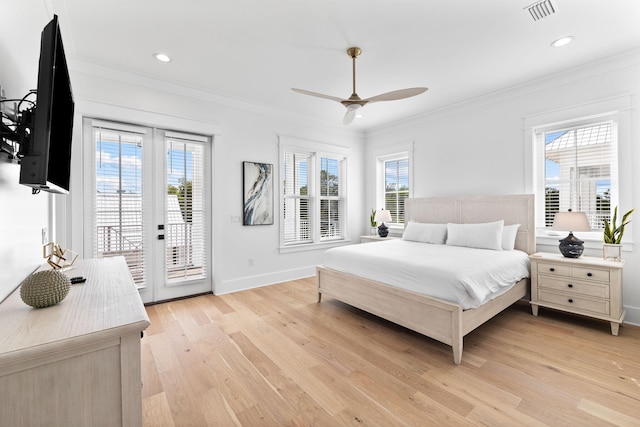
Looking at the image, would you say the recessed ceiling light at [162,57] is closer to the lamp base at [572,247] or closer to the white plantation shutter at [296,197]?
the white plantation shutter at [296,197]

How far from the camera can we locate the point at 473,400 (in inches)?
71.7

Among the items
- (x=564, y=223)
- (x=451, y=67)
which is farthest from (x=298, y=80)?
(x=564, y=223)

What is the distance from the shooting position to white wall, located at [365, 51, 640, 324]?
2951 mm

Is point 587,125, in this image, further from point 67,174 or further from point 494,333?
point 67,174

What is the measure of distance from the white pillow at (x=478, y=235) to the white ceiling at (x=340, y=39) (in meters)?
1.83

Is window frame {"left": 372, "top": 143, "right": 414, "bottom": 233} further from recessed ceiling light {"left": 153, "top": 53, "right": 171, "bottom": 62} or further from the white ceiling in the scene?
recessed ceiling light {"left": 153, "top": 53, "right": 171, "bottom": 62}

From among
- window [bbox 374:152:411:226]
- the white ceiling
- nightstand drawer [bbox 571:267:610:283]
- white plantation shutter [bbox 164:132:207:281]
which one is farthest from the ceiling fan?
window [bbox 374:152:411:226]

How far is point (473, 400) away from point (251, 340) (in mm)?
1830

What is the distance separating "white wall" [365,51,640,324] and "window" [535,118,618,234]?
0.60 ft

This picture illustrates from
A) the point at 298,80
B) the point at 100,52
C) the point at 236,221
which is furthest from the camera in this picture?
the point at 236,221

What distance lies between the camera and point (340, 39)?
2627 mm

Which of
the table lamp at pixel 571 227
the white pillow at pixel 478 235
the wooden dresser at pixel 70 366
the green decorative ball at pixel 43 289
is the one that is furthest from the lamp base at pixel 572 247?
the green decorative ball at pixel 43 289

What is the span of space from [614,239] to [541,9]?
236cm

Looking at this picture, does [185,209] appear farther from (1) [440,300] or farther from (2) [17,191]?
(1) [440,300]
